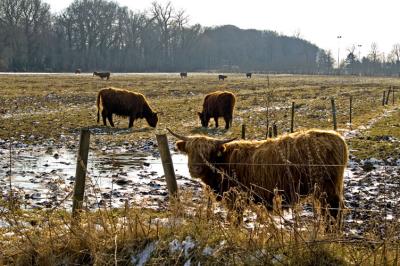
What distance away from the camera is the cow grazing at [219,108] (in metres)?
20.2

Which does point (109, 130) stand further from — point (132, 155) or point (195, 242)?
point (195, 242)

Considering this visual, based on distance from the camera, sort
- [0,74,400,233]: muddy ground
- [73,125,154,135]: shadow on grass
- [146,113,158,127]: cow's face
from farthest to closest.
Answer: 1. [146,113,158,127]: cow's face
2. [73,125,154,135]: shadow on grass
3. [0,74,400,233]: muddy ground

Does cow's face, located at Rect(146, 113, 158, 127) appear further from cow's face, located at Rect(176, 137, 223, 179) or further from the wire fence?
cow's face, located at Rect(176, 137, 223, 179)

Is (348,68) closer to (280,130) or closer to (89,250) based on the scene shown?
(280,130)

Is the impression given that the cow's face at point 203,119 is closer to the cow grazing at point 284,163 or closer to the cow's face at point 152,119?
the cow's face at point 152,119

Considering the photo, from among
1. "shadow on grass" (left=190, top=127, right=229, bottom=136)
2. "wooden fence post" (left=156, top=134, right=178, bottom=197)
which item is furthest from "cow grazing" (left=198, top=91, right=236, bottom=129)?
"wooden fence post" (left=156, top=134, right=178, bottom=197)

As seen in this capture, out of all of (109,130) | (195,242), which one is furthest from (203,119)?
(195,242)

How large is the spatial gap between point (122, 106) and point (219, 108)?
4.09 m

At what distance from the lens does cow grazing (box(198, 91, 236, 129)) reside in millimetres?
20188

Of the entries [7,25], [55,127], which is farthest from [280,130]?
[7,25]

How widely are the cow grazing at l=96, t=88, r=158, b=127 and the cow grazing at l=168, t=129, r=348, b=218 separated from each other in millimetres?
13381

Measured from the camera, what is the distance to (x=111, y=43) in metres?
118

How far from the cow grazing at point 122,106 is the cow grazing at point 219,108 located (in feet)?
7.15

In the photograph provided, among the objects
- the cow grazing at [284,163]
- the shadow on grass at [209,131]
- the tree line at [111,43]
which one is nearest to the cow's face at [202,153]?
the cow grazing at [284,163]
